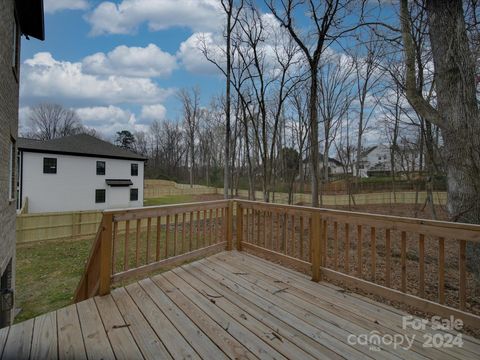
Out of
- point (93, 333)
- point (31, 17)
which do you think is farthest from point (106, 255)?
point (31, 17)

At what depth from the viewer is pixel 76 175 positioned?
61.4 ft

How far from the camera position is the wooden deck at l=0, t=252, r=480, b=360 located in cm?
187

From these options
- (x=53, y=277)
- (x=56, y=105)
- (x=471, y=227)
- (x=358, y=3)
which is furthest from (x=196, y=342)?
(x=56, y=105)

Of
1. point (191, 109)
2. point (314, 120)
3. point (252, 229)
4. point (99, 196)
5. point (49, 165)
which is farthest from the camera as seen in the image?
point (191, 109)

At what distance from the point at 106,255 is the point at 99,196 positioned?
64.2 feet

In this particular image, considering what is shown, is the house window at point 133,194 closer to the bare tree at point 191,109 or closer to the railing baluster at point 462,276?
the bare tree at point 191,109

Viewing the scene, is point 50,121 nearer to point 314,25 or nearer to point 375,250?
point 314,25

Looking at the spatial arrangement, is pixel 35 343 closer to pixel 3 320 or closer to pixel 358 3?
pixel 3 320

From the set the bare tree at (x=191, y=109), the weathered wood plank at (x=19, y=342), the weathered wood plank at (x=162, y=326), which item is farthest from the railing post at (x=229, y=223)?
the bare tree at (x=191, y=109)

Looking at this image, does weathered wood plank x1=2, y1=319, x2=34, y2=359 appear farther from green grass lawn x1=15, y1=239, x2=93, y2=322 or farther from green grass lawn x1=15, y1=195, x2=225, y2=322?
green grass lawn x1=15, y1=239, x2=93, y2=322

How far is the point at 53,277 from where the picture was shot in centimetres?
720

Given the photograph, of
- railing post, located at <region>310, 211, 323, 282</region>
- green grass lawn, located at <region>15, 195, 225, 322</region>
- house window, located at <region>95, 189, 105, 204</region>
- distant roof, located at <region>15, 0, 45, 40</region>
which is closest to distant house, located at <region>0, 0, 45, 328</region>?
distant roof, located at <region>15, 0, 45, 40</region>

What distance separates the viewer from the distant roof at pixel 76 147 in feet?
56.7

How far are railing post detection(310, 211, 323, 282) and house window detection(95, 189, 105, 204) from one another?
67.0 ft
